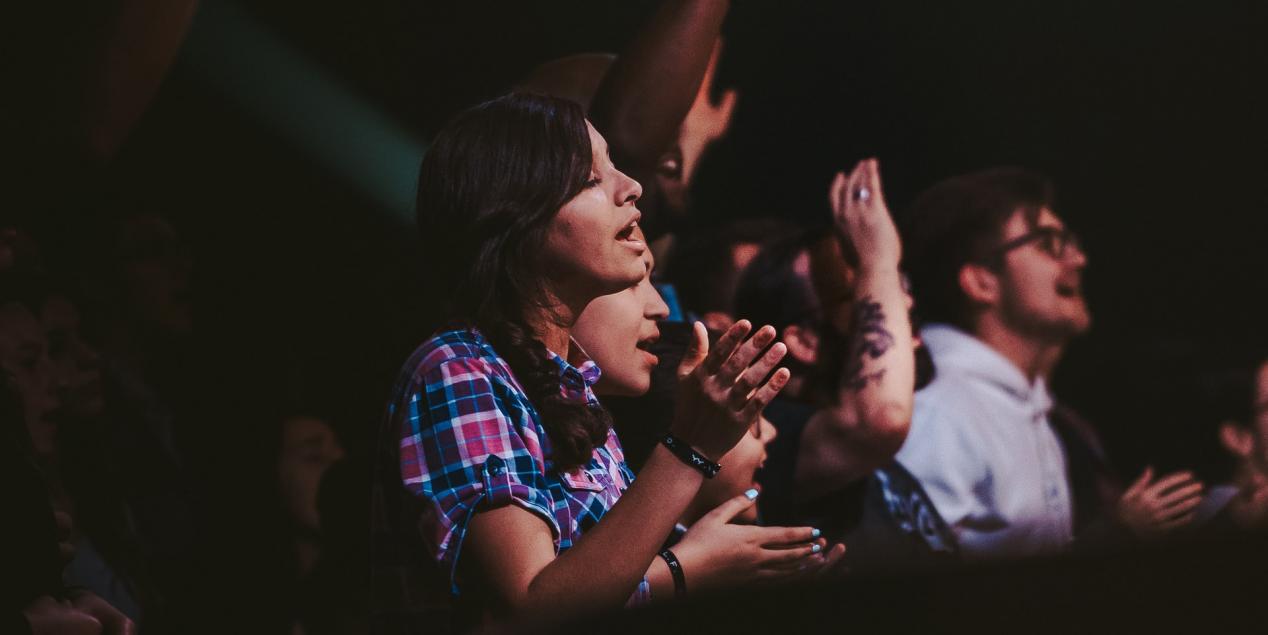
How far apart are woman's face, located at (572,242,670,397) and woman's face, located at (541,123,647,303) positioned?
0.09 metres

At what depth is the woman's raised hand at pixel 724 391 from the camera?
1.29 m

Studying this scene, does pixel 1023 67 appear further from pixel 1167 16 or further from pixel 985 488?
pixel 985 488

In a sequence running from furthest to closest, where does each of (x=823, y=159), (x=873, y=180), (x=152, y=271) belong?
(x=823, y=159) → (x=152, y=271) → (x=873, y=180)

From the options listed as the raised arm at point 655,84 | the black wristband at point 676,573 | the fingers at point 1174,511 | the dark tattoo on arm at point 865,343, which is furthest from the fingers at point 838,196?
the black wristband at point 676,573

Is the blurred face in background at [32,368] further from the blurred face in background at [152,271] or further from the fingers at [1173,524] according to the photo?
the fingers at [1173,524]

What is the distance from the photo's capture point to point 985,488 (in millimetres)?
2520

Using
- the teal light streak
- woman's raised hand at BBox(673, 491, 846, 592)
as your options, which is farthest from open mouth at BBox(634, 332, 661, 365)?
the teal light streak

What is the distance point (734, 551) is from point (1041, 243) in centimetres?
160

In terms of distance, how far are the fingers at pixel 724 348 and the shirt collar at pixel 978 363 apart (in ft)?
4.84

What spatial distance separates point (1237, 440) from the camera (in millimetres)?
3066

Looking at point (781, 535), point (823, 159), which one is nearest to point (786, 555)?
point (781, 535)

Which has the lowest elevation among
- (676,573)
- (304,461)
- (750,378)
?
(304,461)

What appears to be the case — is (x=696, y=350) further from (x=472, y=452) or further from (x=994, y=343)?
(x=994, y=343)

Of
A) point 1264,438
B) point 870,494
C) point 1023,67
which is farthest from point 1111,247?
point 870,494
